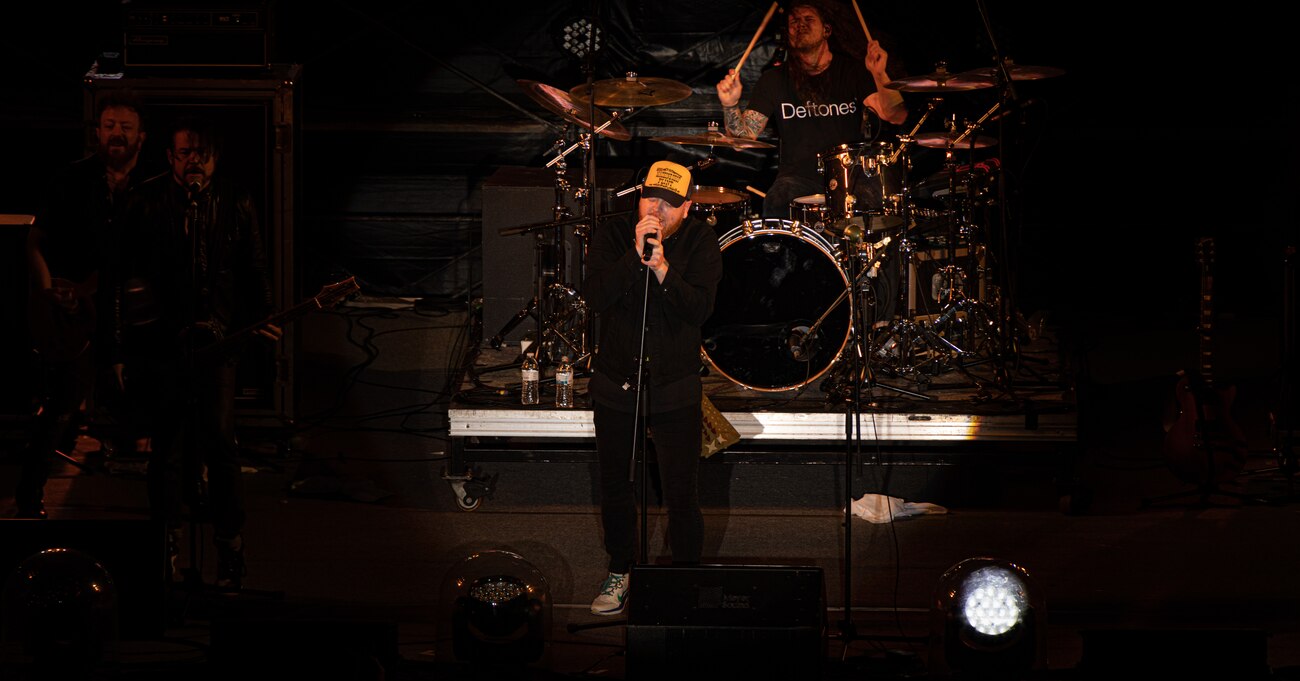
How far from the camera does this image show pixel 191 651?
5.63 meters

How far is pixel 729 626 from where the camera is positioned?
4637mm

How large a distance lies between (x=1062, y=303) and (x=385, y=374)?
610 cm

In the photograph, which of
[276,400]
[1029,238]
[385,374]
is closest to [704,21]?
[1029,238]

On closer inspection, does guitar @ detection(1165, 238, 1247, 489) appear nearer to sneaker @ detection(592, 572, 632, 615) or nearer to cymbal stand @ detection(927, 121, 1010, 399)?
cymbal stand @ detection(927, 121, 1010, 399)

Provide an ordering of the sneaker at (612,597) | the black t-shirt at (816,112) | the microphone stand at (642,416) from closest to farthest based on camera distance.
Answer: the microphone stand at (642,416) < the sneaker at (612,597) < the black t-shirt at (816,112)

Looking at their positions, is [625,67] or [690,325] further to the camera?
[625,67]

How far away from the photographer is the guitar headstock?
646 centimetres

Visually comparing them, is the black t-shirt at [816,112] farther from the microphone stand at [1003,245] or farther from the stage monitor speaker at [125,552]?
the stage monitor speaker at [125,552]

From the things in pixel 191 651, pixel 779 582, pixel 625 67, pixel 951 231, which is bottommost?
pixel 191 651

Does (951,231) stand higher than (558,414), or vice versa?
(951,231)

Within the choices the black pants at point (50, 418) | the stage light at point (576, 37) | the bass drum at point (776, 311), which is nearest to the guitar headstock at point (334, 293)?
the black pants at point (50, 418)

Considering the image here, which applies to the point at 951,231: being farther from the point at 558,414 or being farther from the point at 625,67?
the point at 625,67

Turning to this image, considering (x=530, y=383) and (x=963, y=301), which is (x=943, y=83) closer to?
(x=963, y=301)

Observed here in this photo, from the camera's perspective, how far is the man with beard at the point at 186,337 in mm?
6305
